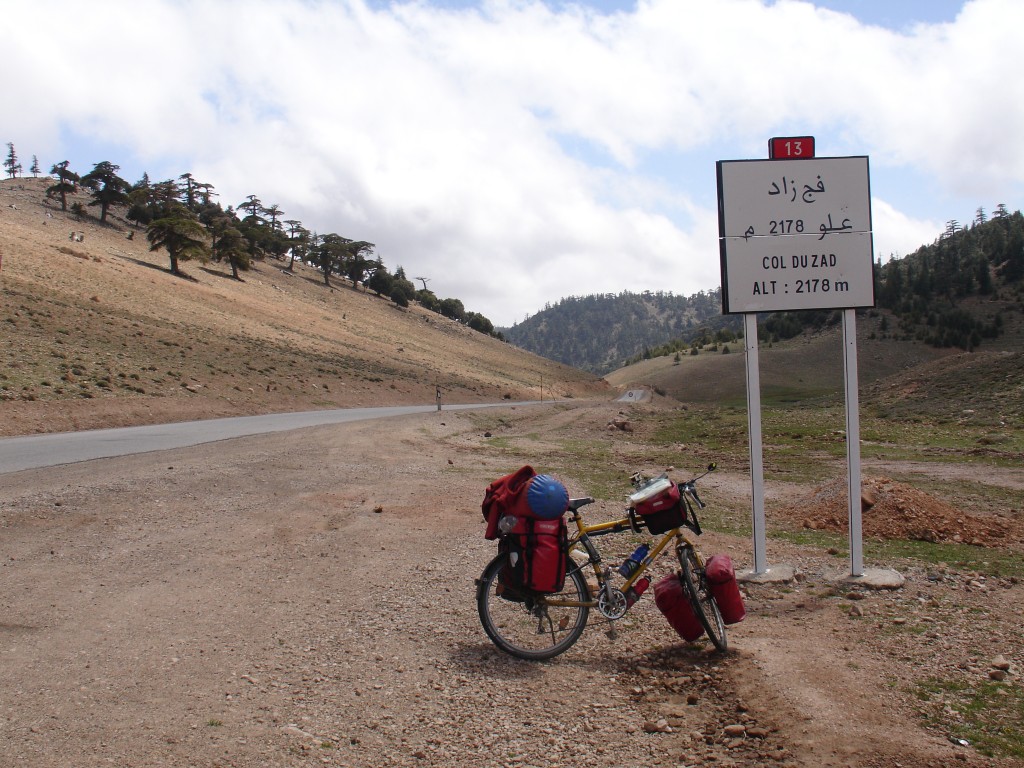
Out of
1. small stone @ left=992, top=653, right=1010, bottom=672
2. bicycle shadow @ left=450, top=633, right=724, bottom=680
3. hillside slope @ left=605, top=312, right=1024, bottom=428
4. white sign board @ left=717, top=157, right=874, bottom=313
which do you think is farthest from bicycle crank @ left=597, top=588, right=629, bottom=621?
hillside slope @ left=605, top=312, right=1024, bottom=428

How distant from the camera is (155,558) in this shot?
23.7ft

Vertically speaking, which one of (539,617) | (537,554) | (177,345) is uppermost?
(177,345)

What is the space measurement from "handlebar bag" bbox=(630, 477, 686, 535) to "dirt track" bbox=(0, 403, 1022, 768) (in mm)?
827

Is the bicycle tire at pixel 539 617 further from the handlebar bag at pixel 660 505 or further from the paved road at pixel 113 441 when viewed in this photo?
the paved road at pixel 113 441

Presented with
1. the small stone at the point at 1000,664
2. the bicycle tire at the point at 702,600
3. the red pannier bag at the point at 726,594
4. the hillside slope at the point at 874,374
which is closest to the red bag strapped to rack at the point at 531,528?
the bicycle tire at the point at 702,600

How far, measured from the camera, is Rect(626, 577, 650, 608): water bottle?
5.02 metres

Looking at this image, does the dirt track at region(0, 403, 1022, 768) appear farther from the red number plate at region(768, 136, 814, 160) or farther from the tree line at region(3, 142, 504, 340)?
the tree line at region(3, 142, 504, 340)

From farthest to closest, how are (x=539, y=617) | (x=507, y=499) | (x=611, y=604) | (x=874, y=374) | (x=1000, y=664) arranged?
(x=874, y=374) < (x=611, y=604) < (x=539, y=617) < (x=507, y=499) < (x=1000, y=664)

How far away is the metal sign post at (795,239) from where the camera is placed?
6.75m

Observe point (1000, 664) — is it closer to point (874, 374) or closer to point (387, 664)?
point (387, 664)

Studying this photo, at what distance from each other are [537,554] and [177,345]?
123 feet

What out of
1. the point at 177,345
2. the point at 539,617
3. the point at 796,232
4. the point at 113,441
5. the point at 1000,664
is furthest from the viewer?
the point at 177,345

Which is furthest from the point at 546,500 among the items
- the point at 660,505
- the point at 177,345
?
the point at 177,345

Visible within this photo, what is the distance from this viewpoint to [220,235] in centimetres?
8275
